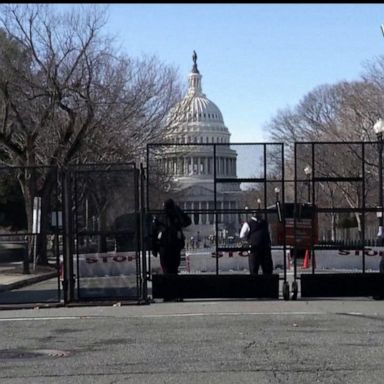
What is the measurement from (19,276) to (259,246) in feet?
31.3

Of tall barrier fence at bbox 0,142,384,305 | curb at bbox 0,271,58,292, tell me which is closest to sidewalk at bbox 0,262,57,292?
curb at bbox 0,271,58,292

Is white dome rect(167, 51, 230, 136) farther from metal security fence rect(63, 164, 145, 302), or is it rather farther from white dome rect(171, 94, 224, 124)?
metal security fence rect(63, 164, 145, 302)

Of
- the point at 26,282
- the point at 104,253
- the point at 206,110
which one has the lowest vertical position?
the point at 26,282

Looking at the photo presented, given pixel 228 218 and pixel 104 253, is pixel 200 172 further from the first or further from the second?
pixel 104 253

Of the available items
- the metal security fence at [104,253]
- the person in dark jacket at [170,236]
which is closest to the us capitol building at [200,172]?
the person in dark jacket at [170,236]

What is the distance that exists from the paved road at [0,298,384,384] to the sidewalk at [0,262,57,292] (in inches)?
247

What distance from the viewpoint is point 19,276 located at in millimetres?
23016

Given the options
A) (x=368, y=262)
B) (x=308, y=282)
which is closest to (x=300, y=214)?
(x=308, y=282)

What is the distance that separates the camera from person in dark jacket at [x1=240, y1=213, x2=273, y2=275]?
52.3ft

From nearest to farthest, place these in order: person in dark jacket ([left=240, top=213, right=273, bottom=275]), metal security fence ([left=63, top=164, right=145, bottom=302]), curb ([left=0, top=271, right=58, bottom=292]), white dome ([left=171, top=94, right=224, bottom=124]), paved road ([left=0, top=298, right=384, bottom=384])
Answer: paved road ([left=0, top=298, right=384, bottom=384])
metal security fence ([left=63, top=164, right=145, bottom=302])
person in dark jacket ([left=240, top=213, right=273, bottom=275])
curb ([left=0, top=271, right=58, bottom=292])
white dome ([left=171, top=94, right=224, bottom=124])

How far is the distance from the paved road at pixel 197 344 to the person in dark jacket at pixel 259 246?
53.7 inches

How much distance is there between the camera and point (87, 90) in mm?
29578

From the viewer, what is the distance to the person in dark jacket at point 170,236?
1570cm

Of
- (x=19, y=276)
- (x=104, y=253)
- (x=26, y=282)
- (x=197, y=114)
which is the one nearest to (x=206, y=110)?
(x=197, y=114)
